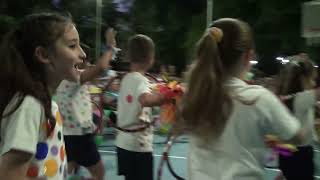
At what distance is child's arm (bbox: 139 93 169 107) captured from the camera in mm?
3102

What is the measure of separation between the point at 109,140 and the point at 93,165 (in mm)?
4204

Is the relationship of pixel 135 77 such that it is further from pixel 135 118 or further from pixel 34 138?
pixel 34 138

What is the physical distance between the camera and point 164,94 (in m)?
3.11

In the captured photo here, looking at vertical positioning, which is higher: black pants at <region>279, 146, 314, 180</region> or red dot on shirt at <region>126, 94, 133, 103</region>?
red dot on shirt at <region>126, 94, 133, 103</region>

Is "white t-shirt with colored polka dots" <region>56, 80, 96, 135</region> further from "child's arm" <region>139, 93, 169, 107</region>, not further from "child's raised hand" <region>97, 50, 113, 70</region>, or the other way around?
"child's arm" <region>139, 93, 169, 107</region>

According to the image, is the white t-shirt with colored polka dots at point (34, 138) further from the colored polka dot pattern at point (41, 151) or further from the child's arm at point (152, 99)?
the child's arm at point (152, 99)

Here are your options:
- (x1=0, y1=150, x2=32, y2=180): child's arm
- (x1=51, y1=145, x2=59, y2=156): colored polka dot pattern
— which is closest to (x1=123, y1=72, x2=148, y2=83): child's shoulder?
(x1=51, y1=145, x2=59, y2=156): colored polka dot pattern

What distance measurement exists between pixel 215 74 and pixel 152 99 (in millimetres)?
1319

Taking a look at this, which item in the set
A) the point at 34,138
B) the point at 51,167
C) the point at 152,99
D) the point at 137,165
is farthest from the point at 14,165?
the point at 137,165

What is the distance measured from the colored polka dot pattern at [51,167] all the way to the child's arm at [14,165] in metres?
0.13

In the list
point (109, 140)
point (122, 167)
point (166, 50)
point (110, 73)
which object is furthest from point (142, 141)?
point (166, 50)

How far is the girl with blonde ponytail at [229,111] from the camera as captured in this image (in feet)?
6.35

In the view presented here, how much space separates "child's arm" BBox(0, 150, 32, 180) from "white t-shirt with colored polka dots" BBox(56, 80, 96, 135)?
2609 mm

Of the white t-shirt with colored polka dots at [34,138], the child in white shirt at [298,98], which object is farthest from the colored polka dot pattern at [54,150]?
the child in white shirt at [298,98]
